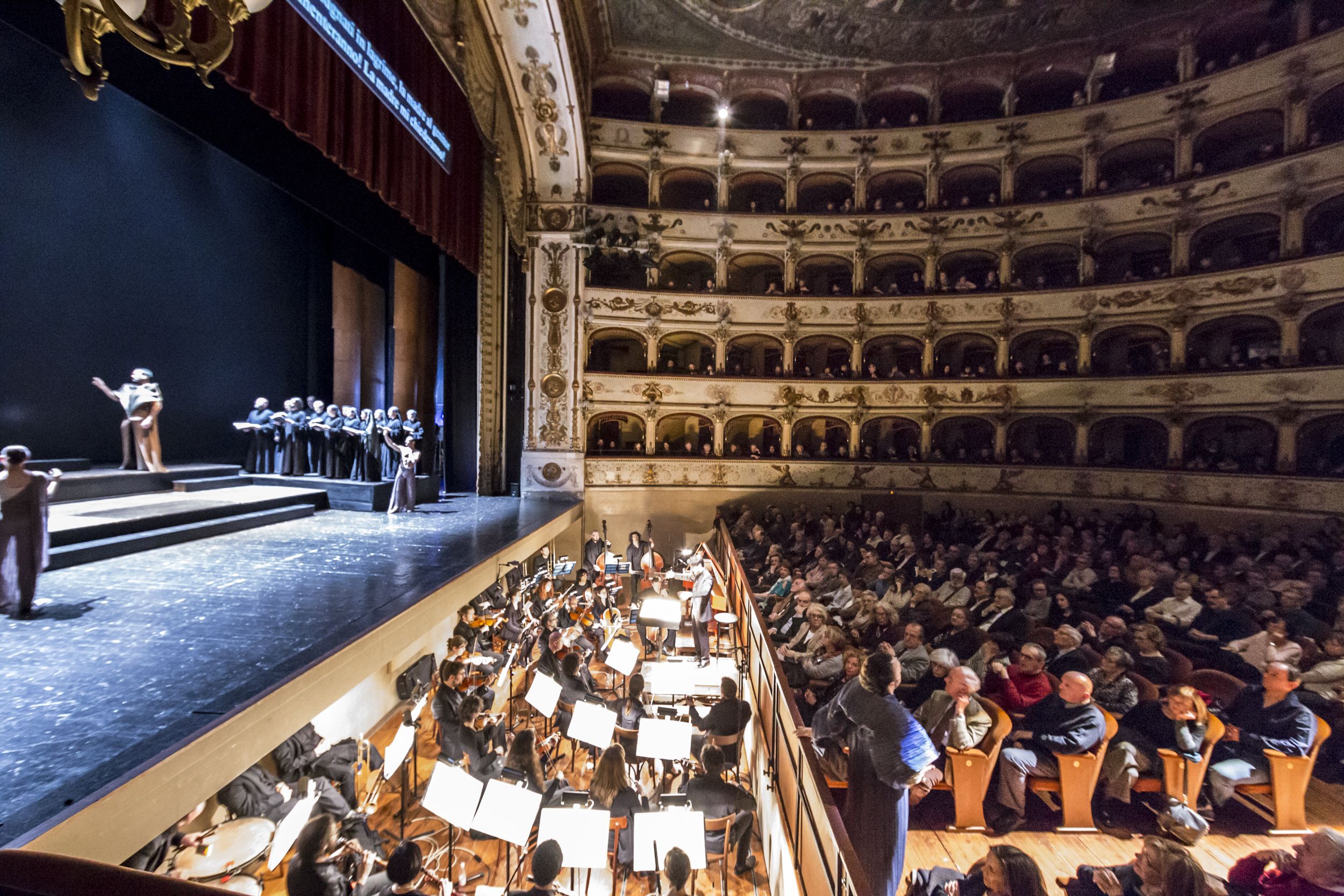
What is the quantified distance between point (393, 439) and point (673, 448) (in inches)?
340

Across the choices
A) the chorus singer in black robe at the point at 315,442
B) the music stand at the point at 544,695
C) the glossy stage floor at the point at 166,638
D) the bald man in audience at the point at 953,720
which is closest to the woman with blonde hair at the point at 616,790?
the music stand at the point at 544,695

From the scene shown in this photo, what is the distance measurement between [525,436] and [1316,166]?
57.3ft

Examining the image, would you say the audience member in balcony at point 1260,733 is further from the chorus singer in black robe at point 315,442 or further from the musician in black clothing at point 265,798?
the chorus singer in black robe at point 315,442

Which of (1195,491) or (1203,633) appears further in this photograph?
(1195,491)

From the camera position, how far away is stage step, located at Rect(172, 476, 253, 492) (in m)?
8.76

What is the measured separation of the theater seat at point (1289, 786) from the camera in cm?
474

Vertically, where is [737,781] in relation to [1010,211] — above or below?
below

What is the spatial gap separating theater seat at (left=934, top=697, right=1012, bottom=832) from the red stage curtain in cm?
823

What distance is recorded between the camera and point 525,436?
14.4 metres

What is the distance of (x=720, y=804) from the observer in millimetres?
4281

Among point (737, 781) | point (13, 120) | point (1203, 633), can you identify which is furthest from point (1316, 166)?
point (13, 120)

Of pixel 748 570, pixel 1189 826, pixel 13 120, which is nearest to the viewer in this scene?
pixel 1189 826

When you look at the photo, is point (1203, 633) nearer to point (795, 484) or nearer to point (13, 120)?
point (795, 484)

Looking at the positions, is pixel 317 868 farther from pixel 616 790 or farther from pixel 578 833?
pixel 616 790
